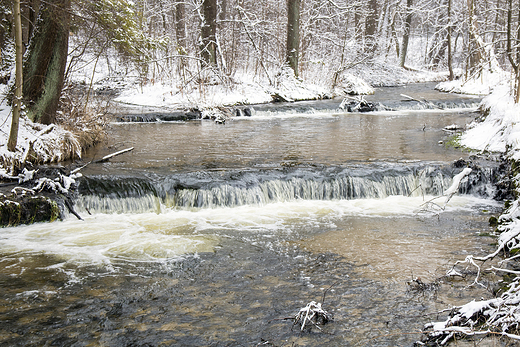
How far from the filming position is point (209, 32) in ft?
63.4

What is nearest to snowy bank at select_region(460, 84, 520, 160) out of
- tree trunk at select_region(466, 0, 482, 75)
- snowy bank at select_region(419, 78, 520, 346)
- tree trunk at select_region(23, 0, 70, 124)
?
snowy bank at select_region(419, 78, 520, 346)

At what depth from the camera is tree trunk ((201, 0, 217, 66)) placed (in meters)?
19.3

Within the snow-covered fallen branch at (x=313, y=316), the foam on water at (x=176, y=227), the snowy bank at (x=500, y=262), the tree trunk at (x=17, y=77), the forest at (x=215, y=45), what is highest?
the forest at (x=215, y=45)

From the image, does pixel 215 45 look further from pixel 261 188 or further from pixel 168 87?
pixel 261 188

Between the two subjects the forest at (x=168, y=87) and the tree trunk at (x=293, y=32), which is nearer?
the forest at (x=168, y=87)

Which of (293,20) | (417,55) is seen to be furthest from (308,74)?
(417,55)

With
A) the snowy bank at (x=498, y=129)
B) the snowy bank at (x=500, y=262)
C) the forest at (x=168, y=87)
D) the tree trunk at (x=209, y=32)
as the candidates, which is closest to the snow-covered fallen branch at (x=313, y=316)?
the forest at (x=168, y=87)

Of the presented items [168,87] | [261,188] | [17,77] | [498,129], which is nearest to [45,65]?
[17,77]

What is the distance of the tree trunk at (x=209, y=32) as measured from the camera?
1927 centimetres

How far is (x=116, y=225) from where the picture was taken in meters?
7.07

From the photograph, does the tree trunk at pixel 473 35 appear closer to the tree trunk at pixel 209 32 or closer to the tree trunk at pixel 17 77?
the tree trunk at pixel 17 77

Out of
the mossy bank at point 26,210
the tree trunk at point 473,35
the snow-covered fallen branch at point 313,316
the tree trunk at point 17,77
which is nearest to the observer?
the snow-covered fallen branch at point 313,316

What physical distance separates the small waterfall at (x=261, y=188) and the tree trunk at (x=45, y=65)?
2358 millimetres

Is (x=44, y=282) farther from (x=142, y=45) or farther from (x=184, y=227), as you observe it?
(x=142, y=45)
